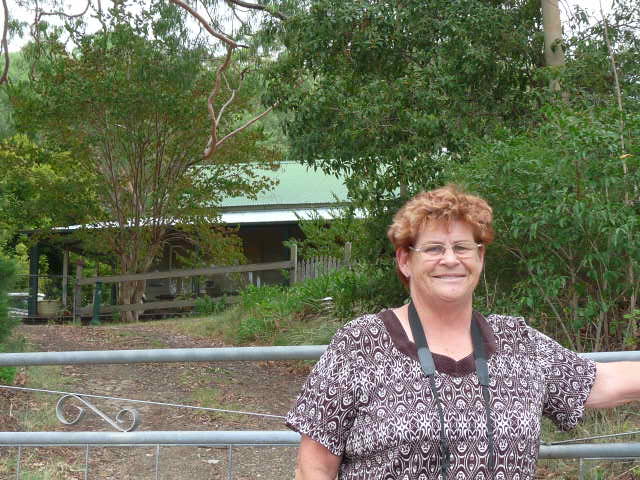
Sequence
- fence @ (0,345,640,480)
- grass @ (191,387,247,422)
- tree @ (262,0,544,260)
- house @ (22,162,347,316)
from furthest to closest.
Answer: house @ (22,162,347,316)
tree @ (262,0,544,260)
grass @ (191,387,247,422)
fence @ (0,345,640,480)

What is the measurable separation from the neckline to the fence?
61 cm

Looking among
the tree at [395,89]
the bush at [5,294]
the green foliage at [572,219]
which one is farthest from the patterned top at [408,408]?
the tree at [395,89]

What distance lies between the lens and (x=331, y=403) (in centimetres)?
237

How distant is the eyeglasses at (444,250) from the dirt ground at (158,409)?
3.84 meters

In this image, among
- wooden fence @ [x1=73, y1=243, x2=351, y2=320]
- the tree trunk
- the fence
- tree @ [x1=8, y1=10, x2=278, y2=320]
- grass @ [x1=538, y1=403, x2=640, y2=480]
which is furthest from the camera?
wooden fence @ [x1=73, y1=243, x2=351, y2=320]

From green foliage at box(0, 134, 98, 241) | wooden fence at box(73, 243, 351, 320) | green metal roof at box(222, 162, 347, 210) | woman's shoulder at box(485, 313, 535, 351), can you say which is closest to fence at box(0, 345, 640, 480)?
woman's shoulder at box(485, 313, 535, 351)

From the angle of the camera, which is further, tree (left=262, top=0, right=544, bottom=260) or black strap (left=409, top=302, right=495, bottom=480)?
tree (left=262, top=0, right=544, bottom=260)

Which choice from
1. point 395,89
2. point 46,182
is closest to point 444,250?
point 395,89

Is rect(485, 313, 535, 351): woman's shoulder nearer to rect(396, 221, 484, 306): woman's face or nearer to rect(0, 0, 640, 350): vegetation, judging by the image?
rect(396, 221, 484, 306): woman's face

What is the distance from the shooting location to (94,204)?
19.0 m

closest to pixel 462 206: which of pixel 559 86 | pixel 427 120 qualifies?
pixel 427 120

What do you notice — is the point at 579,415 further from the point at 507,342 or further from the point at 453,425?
the point at 453,425

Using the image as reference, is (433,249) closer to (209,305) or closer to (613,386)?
(613,386)

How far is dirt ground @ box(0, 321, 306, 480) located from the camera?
6.39 meters
